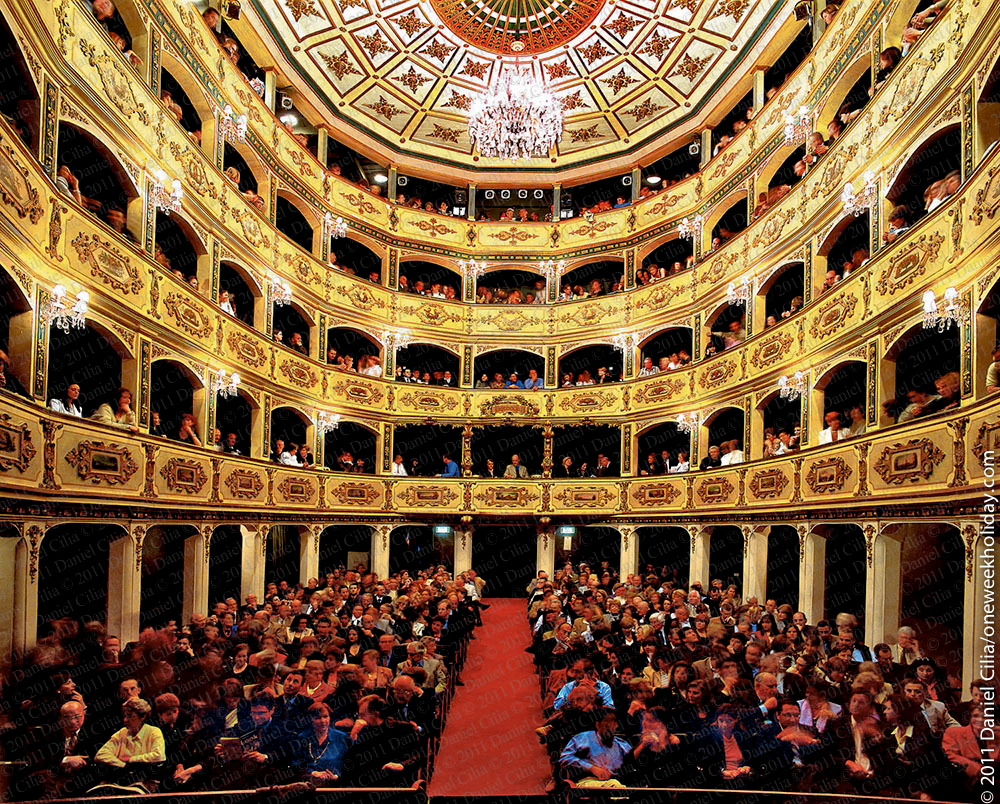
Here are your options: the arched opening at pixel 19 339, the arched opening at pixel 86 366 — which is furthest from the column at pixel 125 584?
the arched opening at pixel 19 339

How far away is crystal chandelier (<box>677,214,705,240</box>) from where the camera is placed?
68.8ft

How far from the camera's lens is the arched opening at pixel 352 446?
22.9 m

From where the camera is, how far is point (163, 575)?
15000mm

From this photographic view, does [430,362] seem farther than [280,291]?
Yes

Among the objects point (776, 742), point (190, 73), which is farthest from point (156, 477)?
point (776, 742)

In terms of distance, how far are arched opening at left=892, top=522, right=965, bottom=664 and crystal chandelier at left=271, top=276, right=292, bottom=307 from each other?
15.0 metres

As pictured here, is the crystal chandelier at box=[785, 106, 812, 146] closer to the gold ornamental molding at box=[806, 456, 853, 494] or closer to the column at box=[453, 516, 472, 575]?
the gold ornamental molding at box=[806, 456, 853, 494]

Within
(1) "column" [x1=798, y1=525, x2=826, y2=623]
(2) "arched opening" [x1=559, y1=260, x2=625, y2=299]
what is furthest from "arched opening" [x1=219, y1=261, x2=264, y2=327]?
(1) "column" [x1=798, y1=525, x2=826, y2=623]

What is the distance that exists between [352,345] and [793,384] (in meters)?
14.0

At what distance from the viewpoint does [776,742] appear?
20.1 feet

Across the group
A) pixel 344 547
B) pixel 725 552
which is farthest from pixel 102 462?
pixel 725 552

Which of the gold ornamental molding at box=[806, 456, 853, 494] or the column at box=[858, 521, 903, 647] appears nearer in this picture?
the column at box=[858, 521, 903, 647]

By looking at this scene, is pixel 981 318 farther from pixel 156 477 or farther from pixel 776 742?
pixel 156 477

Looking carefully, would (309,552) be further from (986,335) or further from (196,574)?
(986,335)
